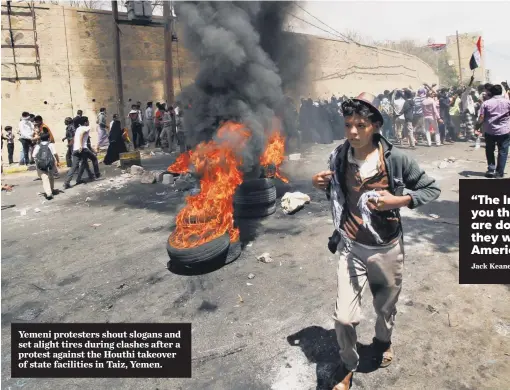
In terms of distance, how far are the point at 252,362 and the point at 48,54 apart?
56.5 feet

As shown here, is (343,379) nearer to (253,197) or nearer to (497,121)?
(253,197)

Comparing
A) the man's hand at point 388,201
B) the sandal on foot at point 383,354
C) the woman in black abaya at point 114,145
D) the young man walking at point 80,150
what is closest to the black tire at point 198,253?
the sandal on foot at point 383,354

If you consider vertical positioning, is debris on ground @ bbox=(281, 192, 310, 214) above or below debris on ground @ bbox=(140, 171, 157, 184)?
below

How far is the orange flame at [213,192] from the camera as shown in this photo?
4914mm

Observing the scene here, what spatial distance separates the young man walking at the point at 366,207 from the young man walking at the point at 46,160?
342 inches

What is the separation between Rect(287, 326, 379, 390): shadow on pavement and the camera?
2928 millimetres

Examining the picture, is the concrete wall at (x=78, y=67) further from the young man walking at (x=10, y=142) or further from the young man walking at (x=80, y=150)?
the young man walking at (x=80, y=150)

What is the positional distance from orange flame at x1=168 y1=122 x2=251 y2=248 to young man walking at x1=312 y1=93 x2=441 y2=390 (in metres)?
2.49

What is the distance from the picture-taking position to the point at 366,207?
2.54 metres

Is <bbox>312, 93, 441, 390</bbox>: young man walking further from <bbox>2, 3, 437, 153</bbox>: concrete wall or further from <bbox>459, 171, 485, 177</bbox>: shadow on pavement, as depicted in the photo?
<bbox>2, 3, 437, 153</bbox>: concrete wall

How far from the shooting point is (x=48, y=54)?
1577 cm

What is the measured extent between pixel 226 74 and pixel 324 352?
202 inches

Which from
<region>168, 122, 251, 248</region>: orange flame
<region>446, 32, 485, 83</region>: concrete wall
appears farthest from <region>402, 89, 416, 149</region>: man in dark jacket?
<region>446, 32, 485, 83</region>: concrete wall

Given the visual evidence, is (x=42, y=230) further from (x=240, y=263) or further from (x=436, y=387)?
(x=436, y=387)
